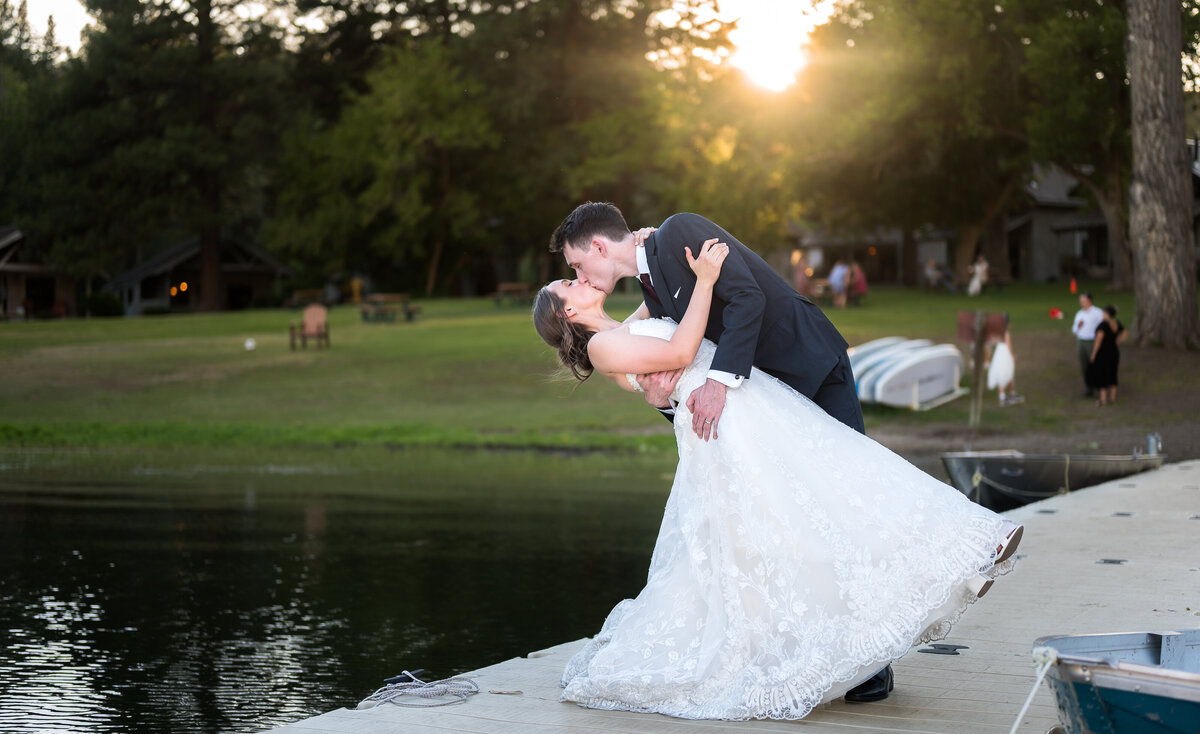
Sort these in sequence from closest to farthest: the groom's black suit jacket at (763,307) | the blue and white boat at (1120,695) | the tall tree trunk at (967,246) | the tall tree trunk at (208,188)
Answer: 1. the blue and white boat at (1120,695)
2. the groom's black suit jacket at (763,307)
3. the tall tree trunk at (967,246)
4. the tall tree trunk at (208,188)

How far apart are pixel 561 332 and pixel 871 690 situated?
1.96 m

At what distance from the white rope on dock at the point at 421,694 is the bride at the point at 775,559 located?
515mm

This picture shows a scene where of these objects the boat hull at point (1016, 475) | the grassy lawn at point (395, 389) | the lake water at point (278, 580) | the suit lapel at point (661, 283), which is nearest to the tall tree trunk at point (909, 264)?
the grassy lawn at point (395, 389)

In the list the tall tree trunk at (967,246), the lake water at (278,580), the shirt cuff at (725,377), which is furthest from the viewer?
the tall tree trunk at (967,246)

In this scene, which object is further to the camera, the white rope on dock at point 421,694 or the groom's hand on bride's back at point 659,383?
the white rope on dock at point 421,694

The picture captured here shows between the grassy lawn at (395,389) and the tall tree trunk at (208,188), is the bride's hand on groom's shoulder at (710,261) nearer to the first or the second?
the grassy lawn at (395,389)

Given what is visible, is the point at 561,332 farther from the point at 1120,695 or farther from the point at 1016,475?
the point at 1016,475

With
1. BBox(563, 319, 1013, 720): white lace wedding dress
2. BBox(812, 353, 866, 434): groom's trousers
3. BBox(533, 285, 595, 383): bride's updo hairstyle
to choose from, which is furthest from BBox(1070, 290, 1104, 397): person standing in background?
BBox(533, 285, 595, 383): bride's updo hairstyle

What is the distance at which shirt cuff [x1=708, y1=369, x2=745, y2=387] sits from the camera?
516 cm

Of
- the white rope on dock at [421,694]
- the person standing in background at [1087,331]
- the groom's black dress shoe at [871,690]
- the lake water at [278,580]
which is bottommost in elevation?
the lake water at [278,580]

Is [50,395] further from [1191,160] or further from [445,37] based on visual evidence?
[445,37]

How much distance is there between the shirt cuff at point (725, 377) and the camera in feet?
16.9

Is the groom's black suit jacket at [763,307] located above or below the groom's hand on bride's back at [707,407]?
above

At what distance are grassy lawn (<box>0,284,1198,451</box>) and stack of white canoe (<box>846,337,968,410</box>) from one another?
1.34 feet
